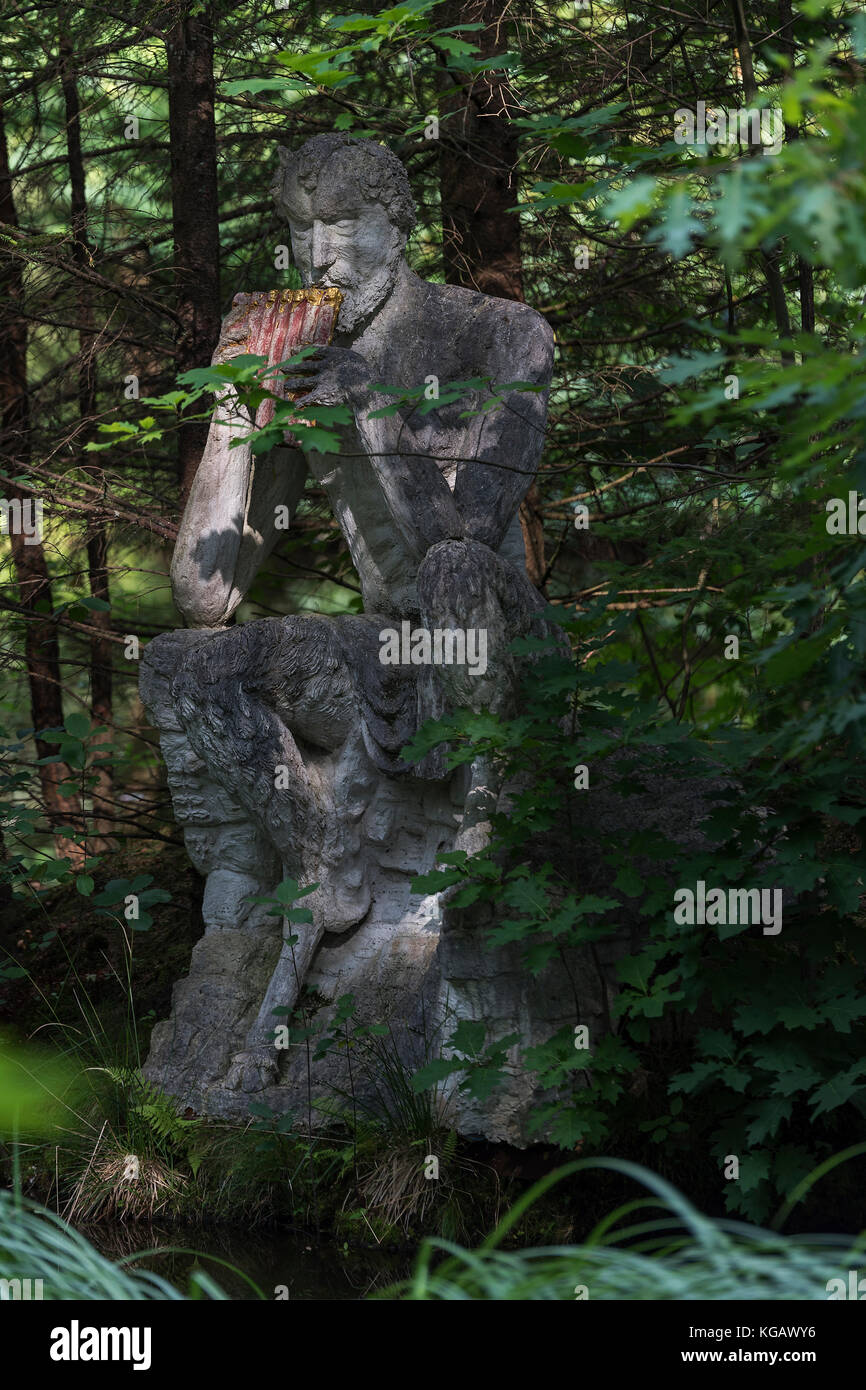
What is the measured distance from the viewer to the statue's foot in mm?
4801

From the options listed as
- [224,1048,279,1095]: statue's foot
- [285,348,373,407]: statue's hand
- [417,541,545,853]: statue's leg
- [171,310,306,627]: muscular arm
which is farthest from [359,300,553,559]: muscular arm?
[224,1048,279,1095]: statue's foot

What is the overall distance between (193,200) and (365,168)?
5.16 feet

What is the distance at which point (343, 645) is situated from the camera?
194 inches

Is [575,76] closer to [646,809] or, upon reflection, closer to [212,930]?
[646,809]

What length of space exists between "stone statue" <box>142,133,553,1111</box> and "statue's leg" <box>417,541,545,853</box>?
0.04 ft

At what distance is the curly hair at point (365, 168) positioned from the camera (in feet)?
16.7

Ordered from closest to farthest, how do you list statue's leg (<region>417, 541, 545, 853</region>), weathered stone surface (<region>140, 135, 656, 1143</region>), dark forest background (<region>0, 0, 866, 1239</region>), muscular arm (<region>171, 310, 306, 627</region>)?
dark forest background (<region>0, 0, 866, 1239</region>) < statue's leg (<region>417, 541, 545, 853</region>) < weathered stone surface (<region>140, 135, 656, 1143</region>) < muscular arm (<region>171, 310, 306, 627</region>)

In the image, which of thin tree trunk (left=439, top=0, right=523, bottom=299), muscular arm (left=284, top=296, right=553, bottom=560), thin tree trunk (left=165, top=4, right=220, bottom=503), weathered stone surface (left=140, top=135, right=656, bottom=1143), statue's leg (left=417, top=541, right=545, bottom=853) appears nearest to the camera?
statue's leg (left=417, top=541, right=545, bottom=853)

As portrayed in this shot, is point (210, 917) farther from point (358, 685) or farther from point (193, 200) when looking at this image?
point (193, 200)

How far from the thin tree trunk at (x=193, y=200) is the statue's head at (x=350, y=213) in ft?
4.12

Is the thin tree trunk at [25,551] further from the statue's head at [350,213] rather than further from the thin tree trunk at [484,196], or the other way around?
the thin tree trunk at [484,196]

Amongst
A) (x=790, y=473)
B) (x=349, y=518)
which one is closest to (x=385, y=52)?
(x=349, y=518)

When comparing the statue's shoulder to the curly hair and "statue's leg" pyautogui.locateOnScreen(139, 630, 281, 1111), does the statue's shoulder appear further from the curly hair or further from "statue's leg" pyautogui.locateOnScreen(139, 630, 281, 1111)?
"statue's leg" pyautogui.locateOnScreen(139, 630, 281, 1111)
